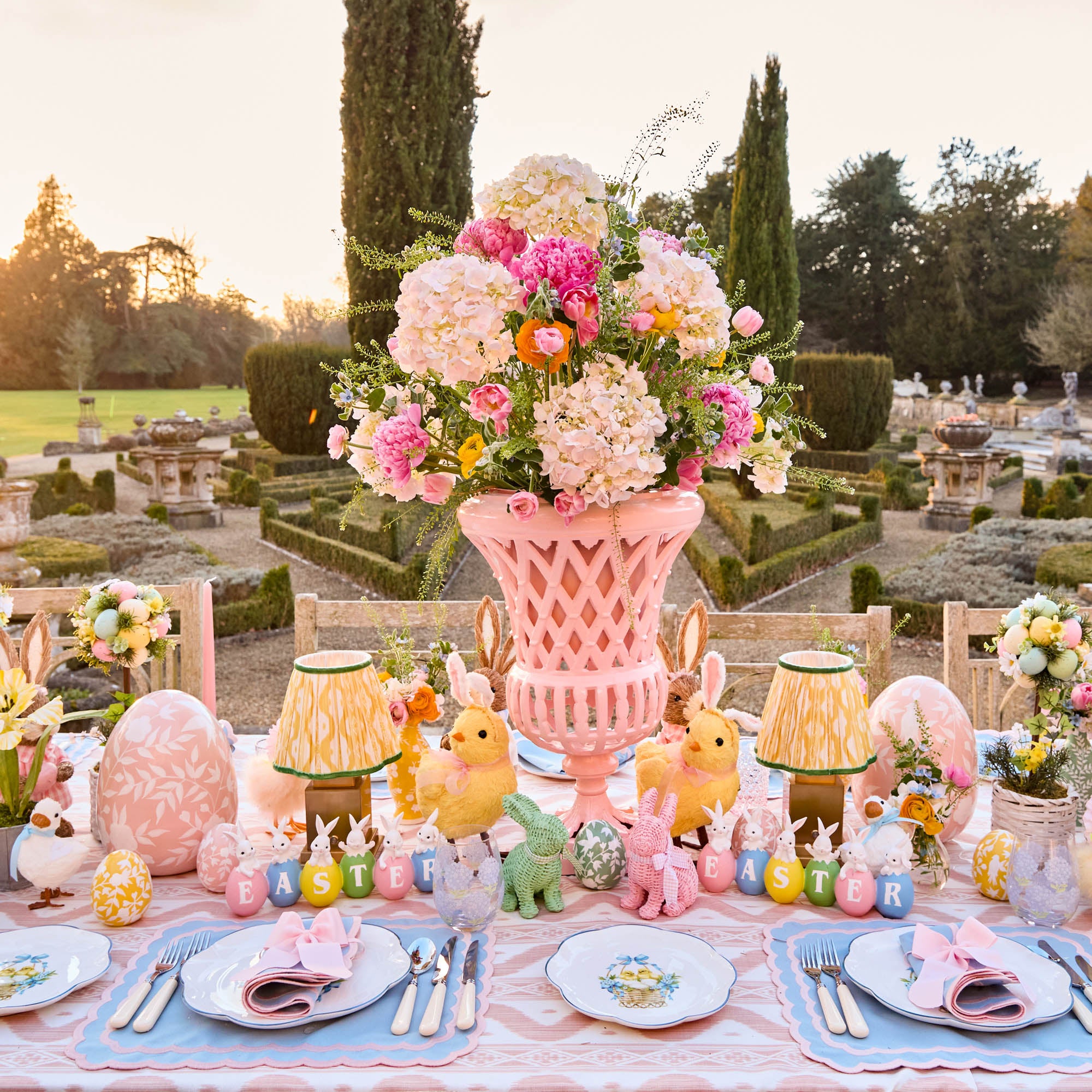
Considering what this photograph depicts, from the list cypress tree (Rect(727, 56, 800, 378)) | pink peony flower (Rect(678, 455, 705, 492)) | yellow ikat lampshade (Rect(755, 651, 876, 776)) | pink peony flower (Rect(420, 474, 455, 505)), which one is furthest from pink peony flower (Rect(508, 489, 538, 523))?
cypress tree (Rect(727, 56, 800, 378))

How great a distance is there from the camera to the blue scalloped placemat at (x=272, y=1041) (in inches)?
41.1

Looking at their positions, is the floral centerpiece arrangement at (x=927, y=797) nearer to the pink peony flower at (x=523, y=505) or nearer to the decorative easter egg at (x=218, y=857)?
the pink peony flower at (x=523, y=505)

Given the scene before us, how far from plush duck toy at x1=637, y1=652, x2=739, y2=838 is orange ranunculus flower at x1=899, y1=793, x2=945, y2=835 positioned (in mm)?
264

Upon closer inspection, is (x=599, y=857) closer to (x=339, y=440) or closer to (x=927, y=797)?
(x=927, y=797)

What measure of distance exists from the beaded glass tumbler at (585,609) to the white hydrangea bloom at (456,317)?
9.4 inches

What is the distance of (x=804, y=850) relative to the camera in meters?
1.50

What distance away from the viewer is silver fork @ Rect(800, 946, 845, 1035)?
1.08 meters

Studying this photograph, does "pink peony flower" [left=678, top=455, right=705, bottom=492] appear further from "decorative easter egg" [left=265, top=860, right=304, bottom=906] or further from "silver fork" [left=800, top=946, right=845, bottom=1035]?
"decorative easter egg" [left=265, top=860, right=304, bottom=906]

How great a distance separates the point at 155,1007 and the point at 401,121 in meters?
10.3

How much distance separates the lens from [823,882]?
1.39m

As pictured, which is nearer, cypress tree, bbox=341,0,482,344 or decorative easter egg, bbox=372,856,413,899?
decorative easter egg, bbox=372,856,413,899

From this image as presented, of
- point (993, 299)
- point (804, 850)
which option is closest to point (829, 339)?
point (993, 299)

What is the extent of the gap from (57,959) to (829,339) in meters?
28.1

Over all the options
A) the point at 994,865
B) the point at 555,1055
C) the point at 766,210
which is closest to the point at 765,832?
the point at 994,865
